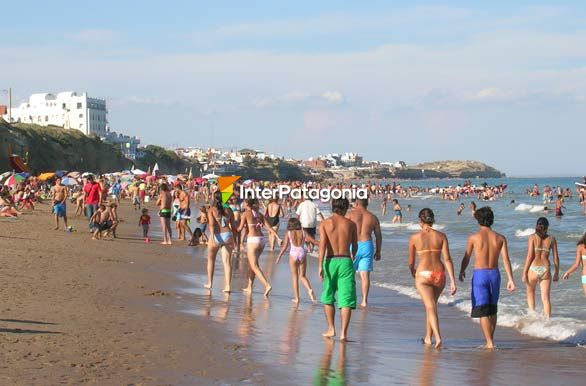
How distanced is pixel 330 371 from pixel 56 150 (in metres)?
73.2

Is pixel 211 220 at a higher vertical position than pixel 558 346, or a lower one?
higher

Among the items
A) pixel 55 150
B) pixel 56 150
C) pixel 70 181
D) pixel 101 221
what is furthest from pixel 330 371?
pixel 56 150

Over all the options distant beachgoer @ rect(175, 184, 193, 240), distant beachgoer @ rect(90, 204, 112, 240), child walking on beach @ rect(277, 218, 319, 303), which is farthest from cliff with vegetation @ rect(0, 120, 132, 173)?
child walking on beach @ rect(277, 218, 319, 303)

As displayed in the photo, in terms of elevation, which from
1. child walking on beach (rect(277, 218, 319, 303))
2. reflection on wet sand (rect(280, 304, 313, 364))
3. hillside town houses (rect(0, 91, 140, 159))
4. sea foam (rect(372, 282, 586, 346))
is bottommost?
sea foam (rect(372, 282, 586, 346))

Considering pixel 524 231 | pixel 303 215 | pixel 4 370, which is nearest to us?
pixel 4 370

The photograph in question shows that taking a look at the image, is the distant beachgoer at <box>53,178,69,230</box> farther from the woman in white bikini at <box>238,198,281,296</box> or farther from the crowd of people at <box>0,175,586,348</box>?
the woman in white bikini at <box>238,198,281,296</box>

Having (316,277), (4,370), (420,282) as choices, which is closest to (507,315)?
(420,282)

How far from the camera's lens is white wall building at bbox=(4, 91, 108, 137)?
114 metres

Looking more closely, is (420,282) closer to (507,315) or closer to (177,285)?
(507,315)

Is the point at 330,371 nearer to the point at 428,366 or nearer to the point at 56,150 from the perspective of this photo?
the point at 428,366

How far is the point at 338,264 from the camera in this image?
7.64 meters

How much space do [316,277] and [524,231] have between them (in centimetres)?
1856

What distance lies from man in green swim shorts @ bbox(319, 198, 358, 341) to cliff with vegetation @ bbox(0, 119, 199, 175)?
55.5 meters

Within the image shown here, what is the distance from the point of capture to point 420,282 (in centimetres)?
773
